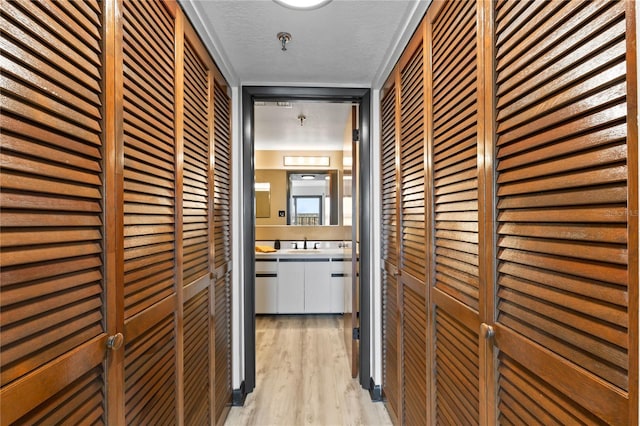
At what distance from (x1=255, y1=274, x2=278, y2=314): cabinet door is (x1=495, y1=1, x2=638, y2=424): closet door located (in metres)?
3.26

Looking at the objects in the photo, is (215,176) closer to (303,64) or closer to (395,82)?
(303,64)

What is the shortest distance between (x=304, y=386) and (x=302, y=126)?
2563 millimetres

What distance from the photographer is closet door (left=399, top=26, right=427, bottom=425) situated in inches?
59.9

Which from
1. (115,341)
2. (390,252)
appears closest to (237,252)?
(390,252)

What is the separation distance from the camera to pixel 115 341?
0.88 m

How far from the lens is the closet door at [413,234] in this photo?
1522 mm

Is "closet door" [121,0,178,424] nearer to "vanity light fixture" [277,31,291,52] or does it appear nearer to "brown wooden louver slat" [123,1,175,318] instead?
"brown wooden louver slat" [123,1,175,318]

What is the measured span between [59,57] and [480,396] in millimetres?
1335

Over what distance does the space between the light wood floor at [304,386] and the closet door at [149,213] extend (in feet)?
3.45

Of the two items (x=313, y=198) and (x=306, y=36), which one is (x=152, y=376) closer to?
(x=306, y=36)

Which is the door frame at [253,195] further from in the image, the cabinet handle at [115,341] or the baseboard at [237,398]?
the cabinet handle at [115,341]

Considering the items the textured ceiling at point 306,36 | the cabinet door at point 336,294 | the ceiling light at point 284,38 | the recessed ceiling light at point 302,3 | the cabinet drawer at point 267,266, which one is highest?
the textured ceiling at point 306,36

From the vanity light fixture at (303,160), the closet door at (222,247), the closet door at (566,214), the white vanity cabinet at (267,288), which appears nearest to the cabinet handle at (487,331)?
the closet door at (566,214)

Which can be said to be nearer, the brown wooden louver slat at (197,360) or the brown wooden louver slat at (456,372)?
the brown wooden louver slat at (456,372)
